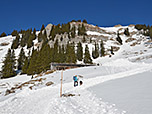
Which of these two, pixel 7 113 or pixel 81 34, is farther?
pixel 81 34

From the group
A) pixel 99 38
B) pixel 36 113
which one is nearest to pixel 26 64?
pixel 36 113

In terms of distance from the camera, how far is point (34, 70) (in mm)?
46062

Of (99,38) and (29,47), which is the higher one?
(99,38)

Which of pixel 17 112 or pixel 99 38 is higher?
pixel 99 38

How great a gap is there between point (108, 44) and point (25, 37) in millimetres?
71284

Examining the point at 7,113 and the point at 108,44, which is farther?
the point at 108,44

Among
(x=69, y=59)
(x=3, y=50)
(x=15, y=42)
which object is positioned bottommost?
(x=69, y=59)

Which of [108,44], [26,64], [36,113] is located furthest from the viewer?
[108,44]

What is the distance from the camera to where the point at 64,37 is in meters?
93.6

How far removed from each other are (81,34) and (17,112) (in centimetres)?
9018

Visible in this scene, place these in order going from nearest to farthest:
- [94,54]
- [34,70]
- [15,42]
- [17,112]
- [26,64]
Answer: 1. [17,112]
2. [34,70]
3. [26,64]
4. [94,54]
5. [15,42]

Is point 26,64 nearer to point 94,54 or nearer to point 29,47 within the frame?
point 94,54

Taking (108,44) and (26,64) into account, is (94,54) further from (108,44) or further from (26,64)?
(26,64)

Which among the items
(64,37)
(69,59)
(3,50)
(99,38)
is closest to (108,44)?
(99,38)
